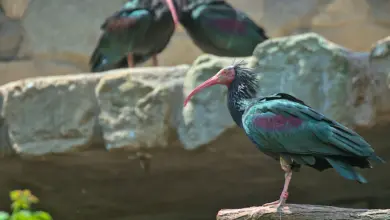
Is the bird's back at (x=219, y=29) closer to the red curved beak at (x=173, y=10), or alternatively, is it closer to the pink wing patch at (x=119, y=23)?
the red curved beak at (x=173, y=10)

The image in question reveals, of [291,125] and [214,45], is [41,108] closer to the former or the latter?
[214,45]

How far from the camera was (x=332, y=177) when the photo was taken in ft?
12.1

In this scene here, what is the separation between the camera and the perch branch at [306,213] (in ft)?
7.08

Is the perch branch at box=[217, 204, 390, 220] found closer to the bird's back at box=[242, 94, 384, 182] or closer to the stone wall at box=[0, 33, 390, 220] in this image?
the bird's back at box=[242, 94, 384, 182]

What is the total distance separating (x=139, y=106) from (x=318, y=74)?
82cm

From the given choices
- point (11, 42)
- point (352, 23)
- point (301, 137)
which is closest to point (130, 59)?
point (301, 137)

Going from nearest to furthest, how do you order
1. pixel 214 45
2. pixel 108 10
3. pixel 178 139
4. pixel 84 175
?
pixel 178 139 → pixel 84 175 → pixel 214 45 → pixel 108 10

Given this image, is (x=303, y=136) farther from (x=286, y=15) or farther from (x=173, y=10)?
(x=286, y=15)

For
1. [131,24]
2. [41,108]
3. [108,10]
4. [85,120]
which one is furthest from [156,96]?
[108,10]

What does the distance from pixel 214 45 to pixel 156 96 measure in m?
0.90

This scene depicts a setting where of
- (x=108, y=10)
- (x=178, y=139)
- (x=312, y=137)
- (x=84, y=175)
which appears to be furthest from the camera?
(x=108, y=10)

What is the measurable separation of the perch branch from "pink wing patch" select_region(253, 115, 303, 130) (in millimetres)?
264

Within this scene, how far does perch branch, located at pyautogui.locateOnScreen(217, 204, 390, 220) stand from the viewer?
85.0 inches

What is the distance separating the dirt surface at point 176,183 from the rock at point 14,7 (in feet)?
7.87
